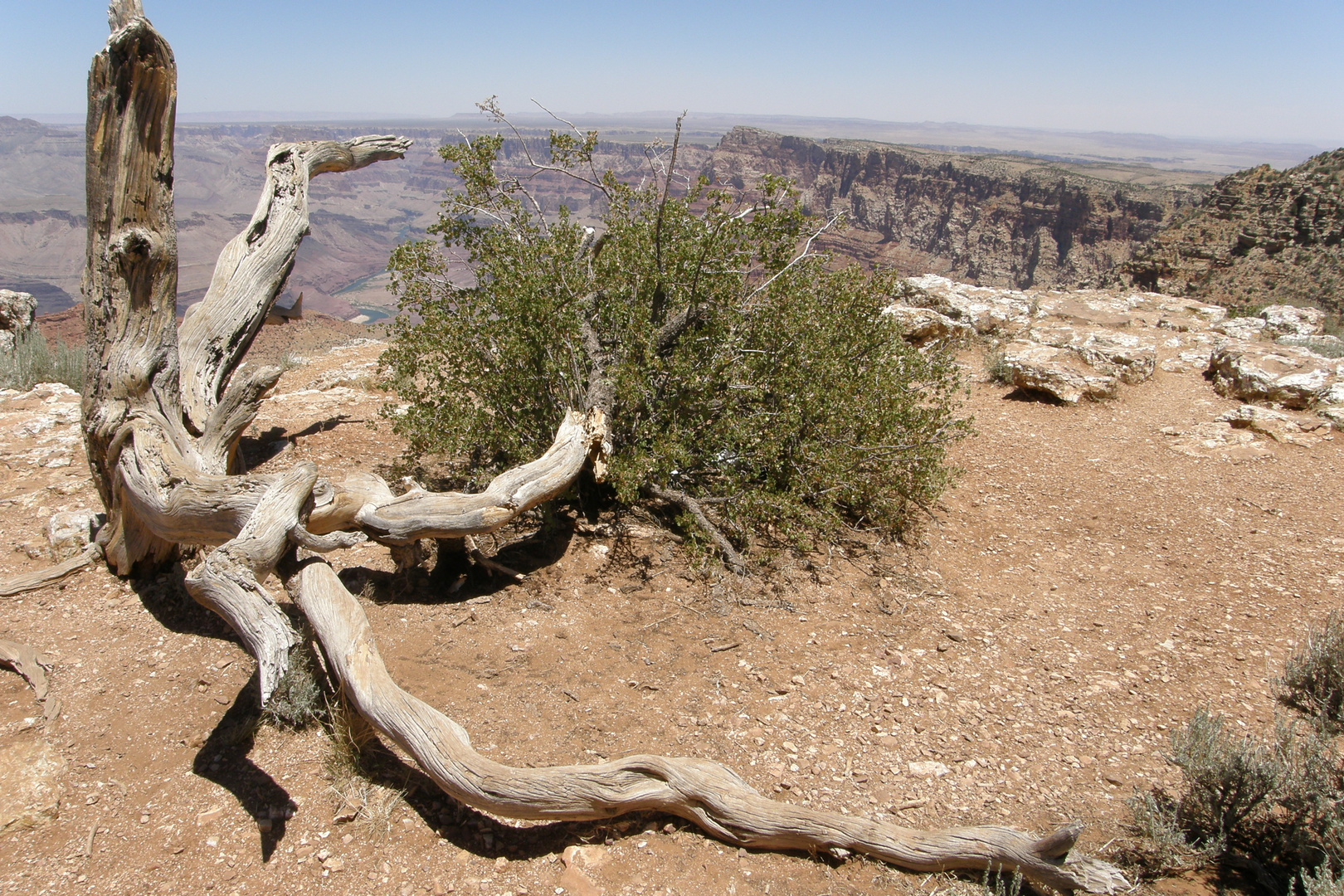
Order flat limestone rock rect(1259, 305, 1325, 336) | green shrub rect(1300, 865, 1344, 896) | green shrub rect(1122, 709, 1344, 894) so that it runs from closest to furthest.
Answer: green shrub rect(1300, 865, 1344, 896)
green shrub rect(1122, 709, 1344, 894)
flat limestone rock rect(1259, 305, 1325, 336)

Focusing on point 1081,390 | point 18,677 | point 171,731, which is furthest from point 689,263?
point 1081,390

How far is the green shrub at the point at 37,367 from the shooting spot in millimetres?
7668

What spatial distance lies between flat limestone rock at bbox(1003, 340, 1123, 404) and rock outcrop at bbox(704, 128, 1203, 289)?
3318 cm

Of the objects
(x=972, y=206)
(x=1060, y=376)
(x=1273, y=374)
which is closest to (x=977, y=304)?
(x=1060, y=376)

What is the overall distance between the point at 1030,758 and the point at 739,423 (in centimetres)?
268

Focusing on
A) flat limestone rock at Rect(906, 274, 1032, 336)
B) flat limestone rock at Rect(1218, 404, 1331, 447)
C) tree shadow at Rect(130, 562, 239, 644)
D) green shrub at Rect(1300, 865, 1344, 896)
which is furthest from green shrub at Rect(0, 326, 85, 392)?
flat limestone rock at Rect(1218, 404, 1331, 447)

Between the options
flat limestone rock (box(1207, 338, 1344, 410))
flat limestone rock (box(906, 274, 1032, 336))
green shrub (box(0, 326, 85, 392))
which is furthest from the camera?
flat limestone rock (box(906, 274, 1032, 336))

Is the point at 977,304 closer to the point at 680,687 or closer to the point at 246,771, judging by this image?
the point at 680,687

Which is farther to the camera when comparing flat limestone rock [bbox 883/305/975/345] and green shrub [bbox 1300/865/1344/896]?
flat limestone rock [bbox 883/305/975/345]

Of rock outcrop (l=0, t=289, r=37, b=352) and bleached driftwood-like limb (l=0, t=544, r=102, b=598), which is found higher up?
rock outcrop (l=0, t=289, r=37, b=352)

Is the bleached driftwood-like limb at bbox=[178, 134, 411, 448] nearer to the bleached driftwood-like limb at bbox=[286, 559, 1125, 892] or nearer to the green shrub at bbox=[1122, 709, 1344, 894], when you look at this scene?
the bleached driftwood-like limb at bbox=[286, 559, 1125, 892]

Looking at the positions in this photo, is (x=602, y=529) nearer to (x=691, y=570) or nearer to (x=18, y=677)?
(x=691, y=570)

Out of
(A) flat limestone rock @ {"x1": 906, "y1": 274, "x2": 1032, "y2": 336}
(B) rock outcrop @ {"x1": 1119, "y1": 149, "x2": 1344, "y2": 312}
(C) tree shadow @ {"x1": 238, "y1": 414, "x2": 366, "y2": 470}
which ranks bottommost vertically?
(C) tree shadow @ {"x1": 238, "y1": 414, "x2": 366, "y2": 470}

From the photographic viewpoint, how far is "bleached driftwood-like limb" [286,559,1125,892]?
2822 millimetres
